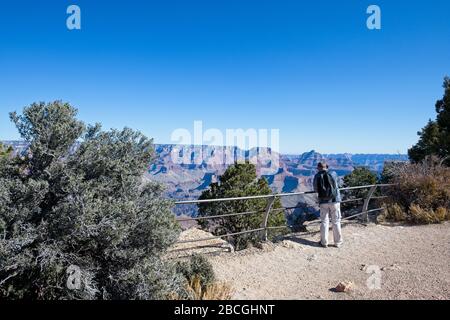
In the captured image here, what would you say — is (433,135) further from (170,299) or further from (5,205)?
(5,205)

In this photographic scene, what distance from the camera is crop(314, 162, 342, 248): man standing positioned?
725cm

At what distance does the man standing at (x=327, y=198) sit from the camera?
285 inches

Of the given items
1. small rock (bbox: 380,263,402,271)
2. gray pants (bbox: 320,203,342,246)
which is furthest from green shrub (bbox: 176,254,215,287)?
gray pants (bbox: 320,203,342,246)

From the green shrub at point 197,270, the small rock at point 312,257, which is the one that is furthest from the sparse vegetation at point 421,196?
the green shrub at point 197,270

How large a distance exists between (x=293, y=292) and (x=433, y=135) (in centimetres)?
1902

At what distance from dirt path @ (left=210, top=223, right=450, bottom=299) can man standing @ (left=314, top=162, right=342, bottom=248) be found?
311 mm

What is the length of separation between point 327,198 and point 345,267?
1.68 metres

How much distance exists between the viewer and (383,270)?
5.76m

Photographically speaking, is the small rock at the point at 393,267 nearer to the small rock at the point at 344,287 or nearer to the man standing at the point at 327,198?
the small rock at the point at 344,287

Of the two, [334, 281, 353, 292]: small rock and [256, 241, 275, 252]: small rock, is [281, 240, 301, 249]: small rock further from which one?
[334, 281, 353, 292]: small rock

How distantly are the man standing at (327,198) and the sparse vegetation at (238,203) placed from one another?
12318mm

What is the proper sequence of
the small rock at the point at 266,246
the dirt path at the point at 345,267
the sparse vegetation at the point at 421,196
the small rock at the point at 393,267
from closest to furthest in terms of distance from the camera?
the dirt path at the point at 345,267 → the small rock at the point at 393,267 → the small rock at the point at 266,246 → the sparse vegetation at the point at 421,196

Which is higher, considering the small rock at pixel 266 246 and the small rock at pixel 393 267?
the small rock at pixel 266 246

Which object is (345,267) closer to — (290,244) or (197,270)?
(290,244)
